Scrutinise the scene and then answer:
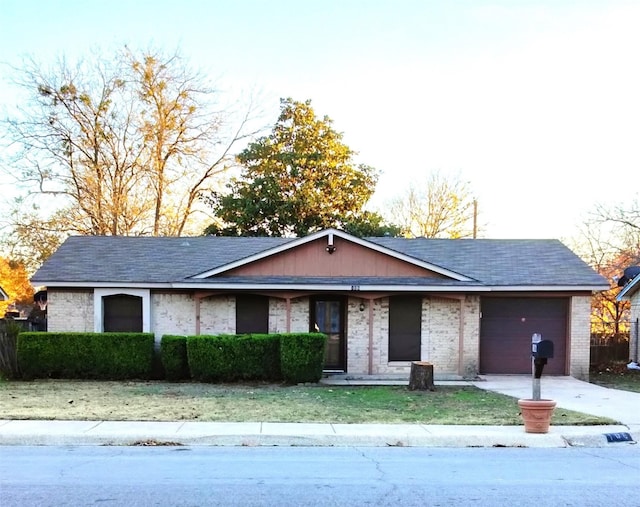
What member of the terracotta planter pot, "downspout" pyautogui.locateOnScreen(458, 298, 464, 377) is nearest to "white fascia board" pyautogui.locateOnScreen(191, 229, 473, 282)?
"downspout" pyautogui.locateOnScreen(458, 298, 464, 377)

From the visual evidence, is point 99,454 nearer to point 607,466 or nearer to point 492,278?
point 607,466

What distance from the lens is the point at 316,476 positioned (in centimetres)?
725

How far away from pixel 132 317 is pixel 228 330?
299 cm

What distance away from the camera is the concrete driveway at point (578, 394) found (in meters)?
12.0

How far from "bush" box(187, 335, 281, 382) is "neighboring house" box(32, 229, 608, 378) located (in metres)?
2.12

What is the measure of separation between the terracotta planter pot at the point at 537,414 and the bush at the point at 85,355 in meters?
10.5

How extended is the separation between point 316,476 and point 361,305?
37.5 ft

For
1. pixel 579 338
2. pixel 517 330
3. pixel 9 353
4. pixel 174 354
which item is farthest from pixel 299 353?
pixel 579 338

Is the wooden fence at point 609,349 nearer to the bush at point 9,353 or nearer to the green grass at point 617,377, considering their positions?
the green grass at point 617,377

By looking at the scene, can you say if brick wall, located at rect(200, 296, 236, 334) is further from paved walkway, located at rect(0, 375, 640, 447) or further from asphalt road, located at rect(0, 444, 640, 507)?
asphalt road, located at rect(0, 444, 640, 507)

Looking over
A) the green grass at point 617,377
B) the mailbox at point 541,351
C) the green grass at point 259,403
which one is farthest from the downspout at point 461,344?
the mailbox at point 541,351

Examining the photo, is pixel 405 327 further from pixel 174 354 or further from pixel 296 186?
pixel 296 186

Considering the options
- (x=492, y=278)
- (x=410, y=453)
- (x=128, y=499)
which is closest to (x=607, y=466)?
(x=410, y=453)

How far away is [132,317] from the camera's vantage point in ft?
62.0
